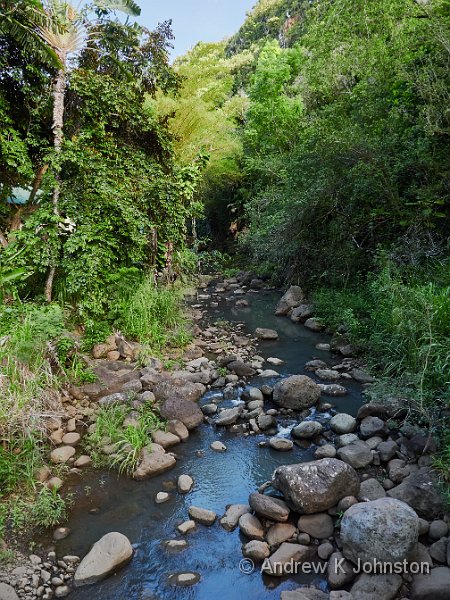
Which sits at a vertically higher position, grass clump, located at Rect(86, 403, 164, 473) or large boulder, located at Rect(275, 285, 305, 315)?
large boulder, located at Rect(275, 285, 305, 315)

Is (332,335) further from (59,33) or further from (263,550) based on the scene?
(59,33)

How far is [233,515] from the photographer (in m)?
4.01

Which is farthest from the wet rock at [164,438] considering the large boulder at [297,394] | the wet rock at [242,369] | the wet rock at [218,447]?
the wet rock at [242,369]

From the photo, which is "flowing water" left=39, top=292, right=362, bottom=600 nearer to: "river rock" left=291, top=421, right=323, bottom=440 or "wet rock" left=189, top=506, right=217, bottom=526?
"wet rock" left=189, top=506, right=217, bottom=526

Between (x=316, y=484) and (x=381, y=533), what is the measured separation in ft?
2.56

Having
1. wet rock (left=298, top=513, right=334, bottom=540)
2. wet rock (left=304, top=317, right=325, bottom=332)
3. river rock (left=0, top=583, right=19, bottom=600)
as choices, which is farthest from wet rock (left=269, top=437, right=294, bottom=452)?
wet rock (left=304, top=317, right=325, bottom=332)

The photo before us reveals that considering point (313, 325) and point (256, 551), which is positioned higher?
point (313, 325)

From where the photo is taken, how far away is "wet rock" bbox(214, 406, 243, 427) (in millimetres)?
5625

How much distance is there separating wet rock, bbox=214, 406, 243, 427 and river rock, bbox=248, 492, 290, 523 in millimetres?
1630

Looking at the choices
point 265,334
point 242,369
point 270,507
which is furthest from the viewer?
point 265,334

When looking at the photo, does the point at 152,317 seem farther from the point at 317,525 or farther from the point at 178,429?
the point at 317,525

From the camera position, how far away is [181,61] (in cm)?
1703

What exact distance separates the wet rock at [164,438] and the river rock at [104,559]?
4.99ft

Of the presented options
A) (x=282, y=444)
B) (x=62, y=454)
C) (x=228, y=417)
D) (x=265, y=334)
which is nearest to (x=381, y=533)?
(x=282, y=444)
